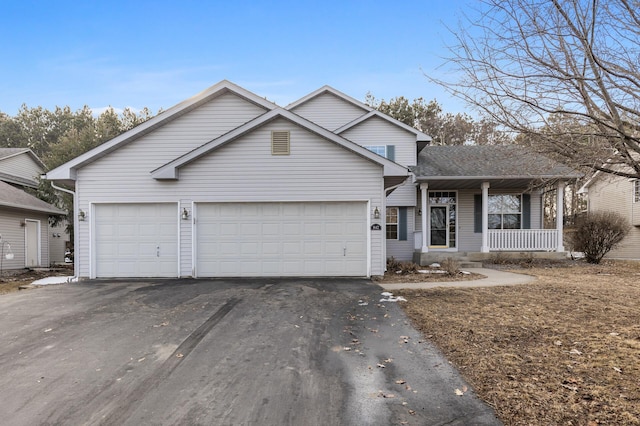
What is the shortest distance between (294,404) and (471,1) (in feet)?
16.6

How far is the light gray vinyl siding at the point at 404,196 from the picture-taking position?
14.6 metres

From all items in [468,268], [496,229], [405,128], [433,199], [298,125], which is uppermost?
[405,128]

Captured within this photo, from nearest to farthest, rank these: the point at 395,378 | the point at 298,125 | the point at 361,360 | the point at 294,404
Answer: the point at 294,404 → the point at 395,378 → the point at 361,360 → the point at 298,125

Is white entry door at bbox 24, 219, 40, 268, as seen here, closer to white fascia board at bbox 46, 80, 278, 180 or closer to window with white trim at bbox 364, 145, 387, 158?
white fascia board at bbox 46, 80, 278, 180

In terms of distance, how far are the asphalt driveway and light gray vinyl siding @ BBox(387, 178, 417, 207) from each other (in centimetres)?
797

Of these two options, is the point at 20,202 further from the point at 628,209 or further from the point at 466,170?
the point at 628,209

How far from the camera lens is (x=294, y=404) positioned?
3160 mm

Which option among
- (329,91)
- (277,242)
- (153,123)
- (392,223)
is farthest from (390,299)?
(329,91)

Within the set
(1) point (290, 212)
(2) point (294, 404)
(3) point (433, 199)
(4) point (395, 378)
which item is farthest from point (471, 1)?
(3) point (433, 199)

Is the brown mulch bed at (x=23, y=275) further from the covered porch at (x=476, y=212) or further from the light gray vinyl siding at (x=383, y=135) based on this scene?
the covered porch at (x=476, y=212)

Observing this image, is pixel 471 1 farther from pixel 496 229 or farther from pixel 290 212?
pixel 496 229

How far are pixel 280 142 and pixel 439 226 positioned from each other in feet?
28.0

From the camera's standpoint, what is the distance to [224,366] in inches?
159

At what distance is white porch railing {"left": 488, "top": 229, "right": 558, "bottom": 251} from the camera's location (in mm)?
13750
